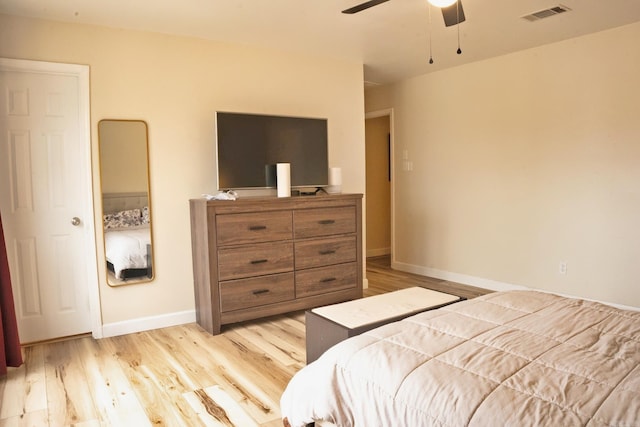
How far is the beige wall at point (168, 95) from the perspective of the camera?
3.40 metres

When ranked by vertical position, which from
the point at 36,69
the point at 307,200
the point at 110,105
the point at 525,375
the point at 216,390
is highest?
the point at 36,69

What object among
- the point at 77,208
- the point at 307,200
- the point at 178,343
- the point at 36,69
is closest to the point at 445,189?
the point at 307,200

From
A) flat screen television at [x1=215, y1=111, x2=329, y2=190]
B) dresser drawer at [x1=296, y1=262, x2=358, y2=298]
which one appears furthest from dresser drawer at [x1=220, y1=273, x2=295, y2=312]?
flat screen television at [x1=215, y1=111, x2=329, y2=190]

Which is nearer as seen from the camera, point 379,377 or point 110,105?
point 379,377

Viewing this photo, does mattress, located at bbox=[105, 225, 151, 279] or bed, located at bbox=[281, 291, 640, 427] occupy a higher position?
mattress, located at bbox=[105, 225, 151, 279]

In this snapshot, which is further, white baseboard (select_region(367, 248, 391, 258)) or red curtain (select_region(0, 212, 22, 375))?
white baseboard (select_region(367, 248, 391, 258))

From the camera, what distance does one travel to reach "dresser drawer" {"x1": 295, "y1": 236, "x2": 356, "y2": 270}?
3.98 m

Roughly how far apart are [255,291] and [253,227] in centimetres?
54

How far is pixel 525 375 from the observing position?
136 centimetres

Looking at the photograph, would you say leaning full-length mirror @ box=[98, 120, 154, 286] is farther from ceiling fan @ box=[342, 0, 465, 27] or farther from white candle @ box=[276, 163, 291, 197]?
ceiling fan @ box=[342, 0, 465, 27]

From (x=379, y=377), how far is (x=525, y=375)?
45 centimetres

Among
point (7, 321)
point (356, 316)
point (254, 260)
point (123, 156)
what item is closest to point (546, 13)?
point (356, 316)

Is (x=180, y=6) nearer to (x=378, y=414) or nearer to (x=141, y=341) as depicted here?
(x=141, y=341)

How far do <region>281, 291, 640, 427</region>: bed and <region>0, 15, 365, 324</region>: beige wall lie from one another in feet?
7.60
